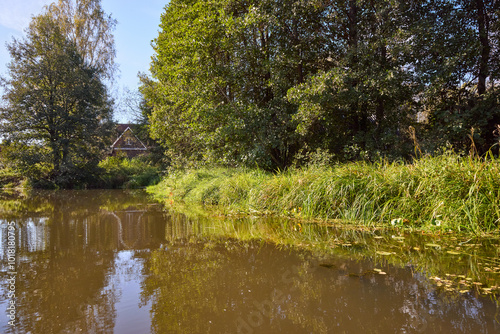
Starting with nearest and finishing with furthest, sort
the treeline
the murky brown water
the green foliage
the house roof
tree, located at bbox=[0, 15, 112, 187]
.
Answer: the murky brown water
the treeline
tree, located at bbox=[0, 15, 112, 187]
the green foliage
the house roof

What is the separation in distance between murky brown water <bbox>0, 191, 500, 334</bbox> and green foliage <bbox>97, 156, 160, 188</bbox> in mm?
18066

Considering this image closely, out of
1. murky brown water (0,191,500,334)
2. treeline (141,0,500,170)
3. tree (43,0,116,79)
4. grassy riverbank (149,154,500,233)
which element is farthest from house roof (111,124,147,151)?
murky brown water (0,191,500,334)

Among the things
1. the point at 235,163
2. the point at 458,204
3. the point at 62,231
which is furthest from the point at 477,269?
the point at 235,163

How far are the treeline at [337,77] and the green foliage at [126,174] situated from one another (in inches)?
423

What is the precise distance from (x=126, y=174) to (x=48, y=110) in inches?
262

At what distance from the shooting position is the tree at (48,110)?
67.5ft

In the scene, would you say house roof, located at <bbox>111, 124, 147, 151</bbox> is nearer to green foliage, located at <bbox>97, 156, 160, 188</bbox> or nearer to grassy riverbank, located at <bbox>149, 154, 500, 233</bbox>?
green foliage, located at <bbox>97, 156, 160, 188</bbox>

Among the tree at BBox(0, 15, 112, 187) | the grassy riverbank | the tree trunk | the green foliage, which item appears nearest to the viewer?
the grassy riverbank

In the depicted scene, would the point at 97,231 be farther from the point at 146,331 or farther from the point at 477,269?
the point at 477,269

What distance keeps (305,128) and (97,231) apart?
660cm

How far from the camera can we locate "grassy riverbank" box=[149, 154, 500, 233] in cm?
507

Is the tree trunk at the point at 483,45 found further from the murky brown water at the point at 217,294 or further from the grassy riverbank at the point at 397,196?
the murky brown water at the point at 217,294

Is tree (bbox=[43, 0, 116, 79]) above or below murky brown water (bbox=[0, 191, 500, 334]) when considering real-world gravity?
above

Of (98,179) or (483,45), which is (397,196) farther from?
(98,179)
